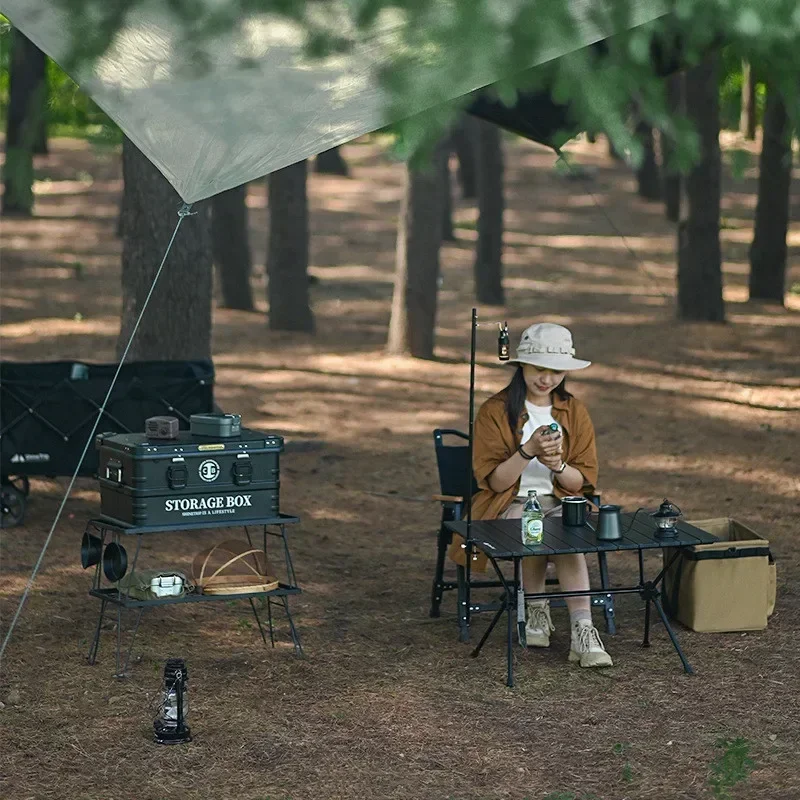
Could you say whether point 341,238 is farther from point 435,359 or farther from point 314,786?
point 314,786

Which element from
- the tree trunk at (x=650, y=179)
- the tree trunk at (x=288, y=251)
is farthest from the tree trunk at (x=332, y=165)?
the tree trunk at (x=288, y=251)

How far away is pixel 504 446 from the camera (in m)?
5.74

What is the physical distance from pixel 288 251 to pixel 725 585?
848cm

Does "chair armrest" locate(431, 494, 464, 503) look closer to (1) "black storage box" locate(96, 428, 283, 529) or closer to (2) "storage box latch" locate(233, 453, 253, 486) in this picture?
(1) "black storage box" locate(96, 428, 283, 529)

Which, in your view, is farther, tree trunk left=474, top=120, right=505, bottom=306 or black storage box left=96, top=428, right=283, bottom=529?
tree trunk left=474, top=120, right=505, bottom=306

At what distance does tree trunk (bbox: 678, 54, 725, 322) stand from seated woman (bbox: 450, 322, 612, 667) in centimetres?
813

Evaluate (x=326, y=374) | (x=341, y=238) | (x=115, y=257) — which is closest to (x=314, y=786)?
(x=326, y=374)

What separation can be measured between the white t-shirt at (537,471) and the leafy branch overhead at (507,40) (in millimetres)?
2570

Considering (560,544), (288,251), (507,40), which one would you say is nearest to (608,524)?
(560,544)

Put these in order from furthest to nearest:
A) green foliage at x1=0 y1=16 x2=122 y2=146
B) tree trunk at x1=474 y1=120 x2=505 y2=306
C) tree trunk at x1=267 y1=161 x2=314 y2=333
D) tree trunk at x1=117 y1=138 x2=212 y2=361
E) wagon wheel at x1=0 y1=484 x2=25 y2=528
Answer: tree trunk at x1=474 y1=120 x2=505 y2=306 → tree trunk at x1=267 y1=161 x2=314 y2=333 → tree trunk at x1=117 y1=138 x2=212 y2=361 → wagon wheel at x1=0 y1=484 x2=25 y2=528 → green foliage at x1=0 y1=16 x2=122 y2=146

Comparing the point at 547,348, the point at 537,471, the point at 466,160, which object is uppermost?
the point at 466,160

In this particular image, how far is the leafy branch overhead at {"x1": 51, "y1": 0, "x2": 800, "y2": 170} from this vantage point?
9.30ft

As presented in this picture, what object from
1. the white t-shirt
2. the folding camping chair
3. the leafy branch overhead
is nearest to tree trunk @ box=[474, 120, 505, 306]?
the folding camping chair

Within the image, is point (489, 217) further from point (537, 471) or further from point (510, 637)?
point (510, 637)
